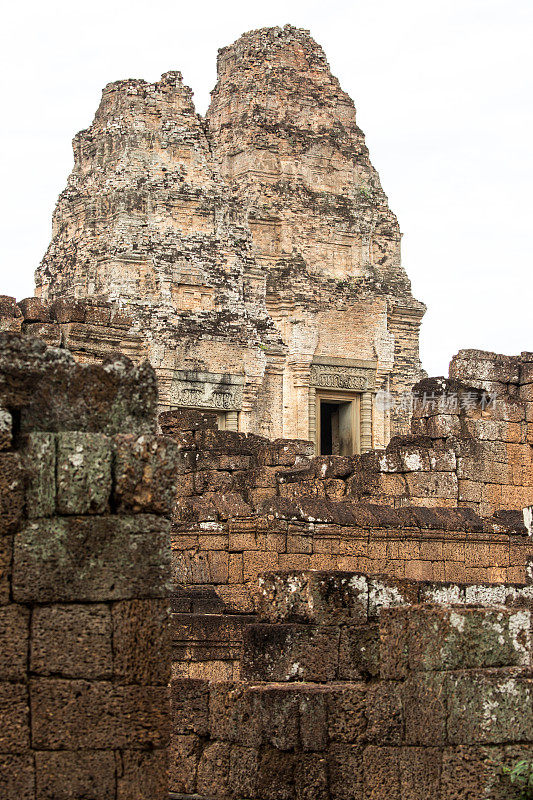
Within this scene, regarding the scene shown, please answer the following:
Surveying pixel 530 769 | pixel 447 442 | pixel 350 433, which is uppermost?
pixel 350 433

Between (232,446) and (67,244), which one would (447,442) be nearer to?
(232,446)

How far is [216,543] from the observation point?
47.0ft

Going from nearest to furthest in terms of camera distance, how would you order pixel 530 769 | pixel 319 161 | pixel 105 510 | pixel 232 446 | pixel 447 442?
pixel 105 510 < pixel 530 769 < pixel 447 442 < pixel 232 446 < pixel 319 161

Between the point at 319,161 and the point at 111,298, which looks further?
the point at 319,161

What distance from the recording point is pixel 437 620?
7.12m

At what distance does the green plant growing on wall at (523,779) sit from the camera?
6695mm

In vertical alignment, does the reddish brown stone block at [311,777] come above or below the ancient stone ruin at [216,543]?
below

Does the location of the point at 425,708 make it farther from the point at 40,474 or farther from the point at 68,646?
the point at 40,474

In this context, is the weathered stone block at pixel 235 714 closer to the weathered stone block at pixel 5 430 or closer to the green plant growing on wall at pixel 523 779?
the green plant growing on wall at pixel 523 779

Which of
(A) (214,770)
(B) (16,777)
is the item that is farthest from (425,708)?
(B) (16,777)

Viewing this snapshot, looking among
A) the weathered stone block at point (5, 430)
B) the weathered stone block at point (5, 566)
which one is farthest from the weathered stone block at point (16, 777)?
the weathered stone block at point (5, 430)

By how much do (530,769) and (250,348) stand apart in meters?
30.8

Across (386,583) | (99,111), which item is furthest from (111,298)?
(386,583)

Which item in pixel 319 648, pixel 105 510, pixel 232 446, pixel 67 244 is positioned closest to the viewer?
pixel 105 510
